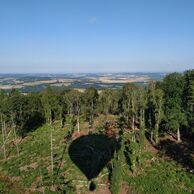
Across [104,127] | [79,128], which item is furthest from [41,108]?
[104,127]

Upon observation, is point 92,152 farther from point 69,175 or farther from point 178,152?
point 178,152

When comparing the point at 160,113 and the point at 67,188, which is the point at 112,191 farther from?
the point at 160,113

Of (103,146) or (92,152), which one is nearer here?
(92,152)

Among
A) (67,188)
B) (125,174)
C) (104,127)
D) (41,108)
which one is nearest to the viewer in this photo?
(67,188)

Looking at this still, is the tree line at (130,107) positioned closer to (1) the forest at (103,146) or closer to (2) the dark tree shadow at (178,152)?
(1) the forest at (103,146)

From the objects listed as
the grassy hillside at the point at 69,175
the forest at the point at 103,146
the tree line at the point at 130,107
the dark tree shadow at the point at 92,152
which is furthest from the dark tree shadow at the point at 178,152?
the dark tree shadow at the point at 92,152

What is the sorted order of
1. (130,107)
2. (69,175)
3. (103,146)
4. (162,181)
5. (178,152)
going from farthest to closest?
1. (130,107)
2. (103,146)
3. (178,152)
4. (69,175)
5. (162,181)

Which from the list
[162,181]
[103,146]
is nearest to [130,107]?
[103,146]
